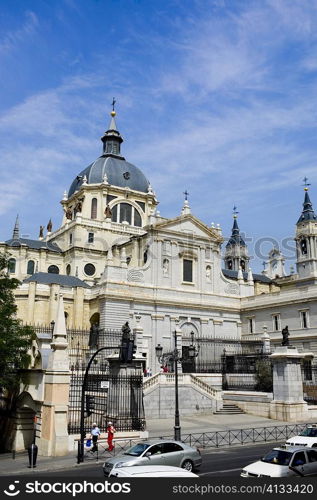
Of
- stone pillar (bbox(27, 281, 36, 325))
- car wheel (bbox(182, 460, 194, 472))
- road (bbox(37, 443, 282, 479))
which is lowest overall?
road (bbox(37, 443, 282, 479))

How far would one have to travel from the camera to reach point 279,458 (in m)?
13.0

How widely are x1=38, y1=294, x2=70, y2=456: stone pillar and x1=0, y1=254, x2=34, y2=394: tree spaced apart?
2.91 m

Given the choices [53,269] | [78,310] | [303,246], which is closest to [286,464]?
[78,310]

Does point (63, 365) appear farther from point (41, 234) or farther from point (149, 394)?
point (41, 234)

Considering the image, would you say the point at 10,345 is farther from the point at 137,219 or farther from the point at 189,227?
the point at 137,219

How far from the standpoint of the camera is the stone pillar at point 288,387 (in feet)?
95.2

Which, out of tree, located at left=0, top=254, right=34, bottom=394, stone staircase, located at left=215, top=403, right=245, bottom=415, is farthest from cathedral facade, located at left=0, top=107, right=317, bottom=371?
tree, located at left=0, top=254, right=34, bottom=394

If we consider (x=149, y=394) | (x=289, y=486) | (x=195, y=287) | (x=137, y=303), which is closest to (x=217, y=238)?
(x=195, y=287)

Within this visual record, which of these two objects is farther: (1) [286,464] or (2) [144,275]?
(2) [144,275]

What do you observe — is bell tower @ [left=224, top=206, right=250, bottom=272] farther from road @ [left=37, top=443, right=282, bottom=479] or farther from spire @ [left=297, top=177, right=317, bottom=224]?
road @ [left=37, top=443, right=282, bottom=479]

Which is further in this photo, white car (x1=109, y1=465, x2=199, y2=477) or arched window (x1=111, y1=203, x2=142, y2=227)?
arched window (x1=111, y1=203, x2=142, y2=227)

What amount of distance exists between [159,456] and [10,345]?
39.4 feet

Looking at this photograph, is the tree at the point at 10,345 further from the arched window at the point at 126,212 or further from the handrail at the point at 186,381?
the arched window at the point at 126,212

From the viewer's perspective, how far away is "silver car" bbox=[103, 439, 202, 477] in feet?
46.5
